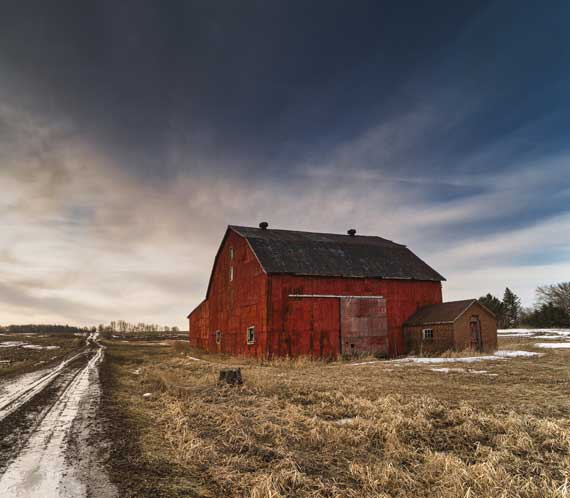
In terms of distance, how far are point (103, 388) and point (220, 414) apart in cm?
637

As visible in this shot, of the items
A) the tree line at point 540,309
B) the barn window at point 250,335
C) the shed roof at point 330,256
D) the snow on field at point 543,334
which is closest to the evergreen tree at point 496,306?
the tree line at point 540,309

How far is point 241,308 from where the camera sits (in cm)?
2653

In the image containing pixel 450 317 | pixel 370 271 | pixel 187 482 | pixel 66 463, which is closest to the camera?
pixel 187 482

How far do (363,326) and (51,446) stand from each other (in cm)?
2048

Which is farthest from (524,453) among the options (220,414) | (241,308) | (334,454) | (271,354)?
(241,308)

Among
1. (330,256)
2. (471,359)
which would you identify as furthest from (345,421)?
(330,256)

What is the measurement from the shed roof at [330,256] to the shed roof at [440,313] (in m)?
2.28

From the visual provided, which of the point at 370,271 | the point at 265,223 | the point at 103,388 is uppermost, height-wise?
the point at 265,223

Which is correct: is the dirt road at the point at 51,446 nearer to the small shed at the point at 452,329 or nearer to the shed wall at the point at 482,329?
the small shed at the point at 452,329

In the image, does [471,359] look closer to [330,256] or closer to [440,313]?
[440,313]

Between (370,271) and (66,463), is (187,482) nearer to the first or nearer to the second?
(66,463)

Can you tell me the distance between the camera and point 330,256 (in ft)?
86.3

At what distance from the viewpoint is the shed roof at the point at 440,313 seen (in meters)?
24.1

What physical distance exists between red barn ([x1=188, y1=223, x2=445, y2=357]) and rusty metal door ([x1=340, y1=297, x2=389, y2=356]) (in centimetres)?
6
